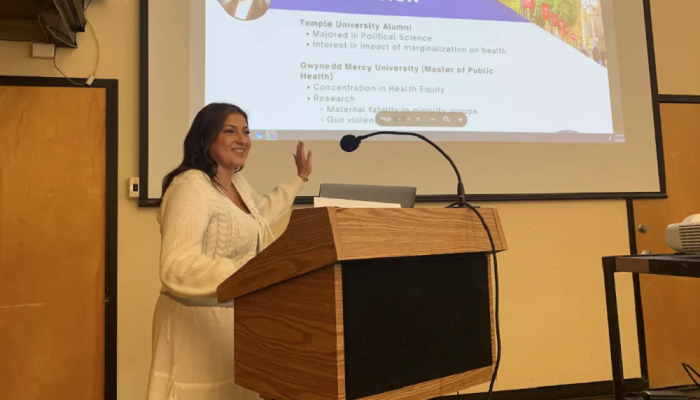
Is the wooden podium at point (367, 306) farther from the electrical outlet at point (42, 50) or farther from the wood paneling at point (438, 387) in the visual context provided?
the electrical outlet at point (42, 50)

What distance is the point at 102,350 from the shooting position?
2287 mm

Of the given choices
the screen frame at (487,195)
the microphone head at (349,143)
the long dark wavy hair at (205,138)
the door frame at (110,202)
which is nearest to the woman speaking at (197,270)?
the long dark wavy hair at (205,138)

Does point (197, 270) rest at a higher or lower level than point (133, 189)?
lower

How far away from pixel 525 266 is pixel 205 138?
6.49ft

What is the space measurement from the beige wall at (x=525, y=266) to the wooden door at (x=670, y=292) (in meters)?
0.12

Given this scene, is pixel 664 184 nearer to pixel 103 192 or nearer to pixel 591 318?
pixel 591 318

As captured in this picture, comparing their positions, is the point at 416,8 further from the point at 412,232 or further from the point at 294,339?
the point at 294,339

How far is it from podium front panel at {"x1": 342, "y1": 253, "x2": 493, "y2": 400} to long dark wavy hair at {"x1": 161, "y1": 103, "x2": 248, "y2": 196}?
76 centimetres

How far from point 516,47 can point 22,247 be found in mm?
2695

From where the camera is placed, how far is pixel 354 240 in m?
0.79

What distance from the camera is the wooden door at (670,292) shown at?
9.34ft

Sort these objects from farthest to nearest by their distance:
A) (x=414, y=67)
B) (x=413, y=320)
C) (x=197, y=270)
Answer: (x=414, y=67), (x=197, y=270), (x=413, y=320)

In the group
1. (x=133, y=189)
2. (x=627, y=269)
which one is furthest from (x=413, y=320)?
(x=133, y=189)

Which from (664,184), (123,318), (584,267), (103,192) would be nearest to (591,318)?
(584,267)
